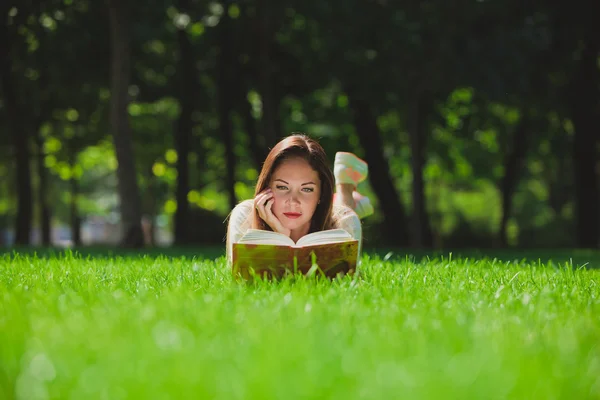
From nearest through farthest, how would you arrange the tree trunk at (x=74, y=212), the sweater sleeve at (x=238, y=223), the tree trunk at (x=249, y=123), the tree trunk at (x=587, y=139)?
the sweater sleeve at (x=238, y=223), the tree trunk at (x=587, y=139), the tree trunk at (x=249, y=123), the tree trunk at (x=74, y=212)

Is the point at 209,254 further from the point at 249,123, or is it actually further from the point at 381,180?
the point at 249,123

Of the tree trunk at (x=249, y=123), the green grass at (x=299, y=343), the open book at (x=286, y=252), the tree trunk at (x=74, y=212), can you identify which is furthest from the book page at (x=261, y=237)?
the tree trunk at (x=74, y=212)

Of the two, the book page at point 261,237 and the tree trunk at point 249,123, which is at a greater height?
the tree trunk at point 249,123

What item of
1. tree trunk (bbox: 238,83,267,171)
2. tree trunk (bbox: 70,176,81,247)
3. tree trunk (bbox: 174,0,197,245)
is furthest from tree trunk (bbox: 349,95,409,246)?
tree trunk (bbox: 70,176,81,247)

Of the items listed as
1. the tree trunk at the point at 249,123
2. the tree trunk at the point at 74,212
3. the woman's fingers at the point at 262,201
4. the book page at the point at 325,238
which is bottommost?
the tree trunk at the point at 74,212

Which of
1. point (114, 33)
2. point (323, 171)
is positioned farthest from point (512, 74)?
point (323, 171)

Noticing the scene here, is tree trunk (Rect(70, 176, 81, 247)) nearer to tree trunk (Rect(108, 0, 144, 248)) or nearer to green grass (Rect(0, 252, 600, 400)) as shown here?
tree trunk (Rect(108, 0, 144, 248))

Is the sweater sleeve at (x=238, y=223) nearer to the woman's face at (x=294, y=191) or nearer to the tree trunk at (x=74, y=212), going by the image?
the woman's face at (x=294, y=191)

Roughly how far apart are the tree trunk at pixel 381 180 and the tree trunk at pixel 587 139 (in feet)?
17.4

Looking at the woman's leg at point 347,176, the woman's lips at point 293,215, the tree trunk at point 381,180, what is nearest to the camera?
the woman's lips at point 293,215

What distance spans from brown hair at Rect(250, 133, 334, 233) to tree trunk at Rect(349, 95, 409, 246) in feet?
46.8

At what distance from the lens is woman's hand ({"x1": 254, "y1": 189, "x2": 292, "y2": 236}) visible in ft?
15.7

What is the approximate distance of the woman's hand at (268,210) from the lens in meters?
4.79

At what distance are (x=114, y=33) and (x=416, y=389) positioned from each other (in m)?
13.3
